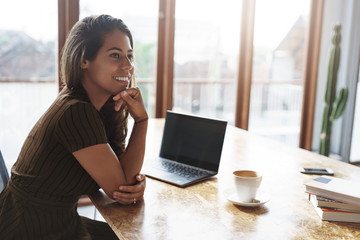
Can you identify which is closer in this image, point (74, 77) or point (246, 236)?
point (246, 236)

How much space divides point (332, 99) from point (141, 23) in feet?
6.10

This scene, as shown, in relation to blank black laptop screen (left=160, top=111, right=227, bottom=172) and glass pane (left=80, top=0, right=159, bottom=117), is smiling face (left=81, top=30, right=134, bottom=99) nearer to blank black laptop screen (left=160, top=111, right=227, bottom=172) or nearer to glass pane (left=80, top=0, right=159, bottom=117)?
blank black laptop screen (left=160, top=111, right=227, bottom=172)

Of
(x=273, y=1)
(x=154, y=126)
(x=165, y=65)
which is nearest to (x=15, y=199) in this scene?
(x=154, y=126)

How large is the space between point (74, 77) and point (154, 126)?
3.26 ft

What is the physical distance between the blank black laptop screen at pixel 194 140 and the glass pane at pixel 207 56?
69.8 inches

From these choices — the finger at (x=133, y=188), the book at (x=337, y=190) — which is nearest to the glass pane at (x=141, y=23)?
the finger at (x=133, y=188)

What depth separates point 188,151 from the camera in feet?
4.83

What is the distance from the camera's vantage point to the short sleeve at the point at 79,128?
3.64ft

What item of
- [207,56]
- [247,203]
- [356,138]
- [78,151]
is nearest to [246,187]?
[247,203]

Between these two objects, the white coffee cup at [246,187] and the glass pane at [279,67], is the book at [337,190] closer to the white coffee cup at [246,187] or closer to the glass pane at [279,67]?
the white coffee cup at [246,187]

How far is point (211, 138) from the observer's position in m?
1.41

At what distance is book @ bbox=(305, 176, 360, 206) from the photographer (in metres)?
1.01

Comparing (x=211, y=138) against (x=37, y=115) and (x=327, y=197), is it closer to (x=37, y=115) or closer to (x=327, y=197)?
(x=327, y=197)

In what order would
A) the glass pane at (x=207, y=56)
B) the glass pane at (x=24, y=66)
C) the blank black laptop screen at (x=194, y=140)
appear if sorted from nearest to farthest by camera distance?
1. the blank black laptop screen at (x=194, y=140)
2. the glass pane at (x=24, y=66)
3. the glass pane at (x=207, y=56)
